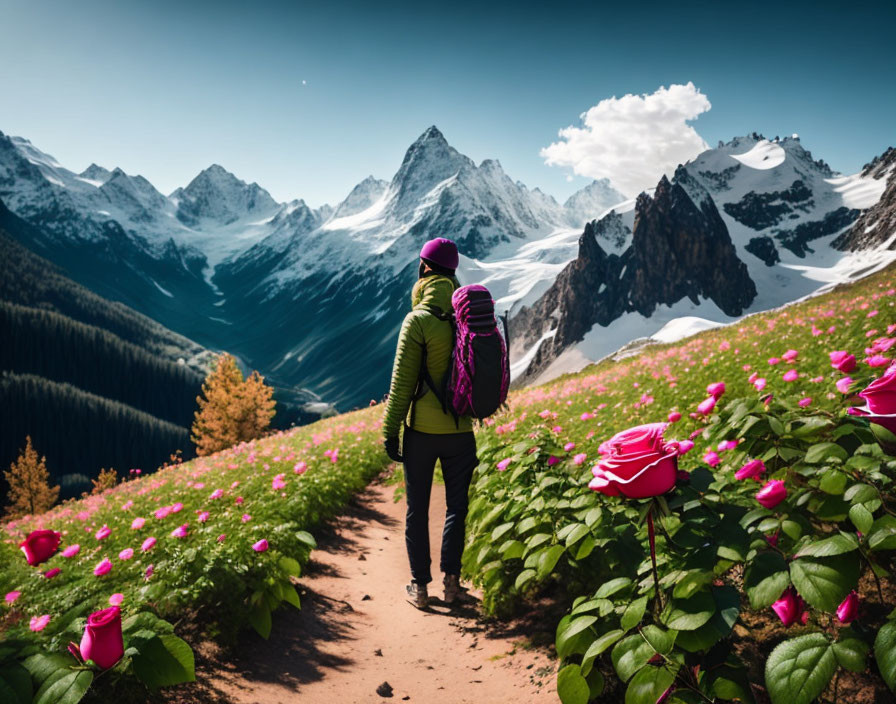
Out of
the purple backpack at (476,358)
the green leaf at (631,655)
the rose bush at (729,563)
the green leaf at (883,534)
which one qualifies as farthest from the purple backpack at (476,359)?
the green leaf at (883,534)

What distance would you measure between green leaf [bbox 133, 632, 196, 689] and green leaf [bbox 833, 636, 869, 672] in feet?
8.98

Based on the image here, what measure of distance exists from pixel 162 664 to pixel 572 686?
→ 79.6 inches

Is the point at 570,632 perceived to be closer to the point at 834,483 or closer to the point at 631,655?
the point at 631,655

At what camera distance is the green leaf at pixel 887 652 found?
4.86ft

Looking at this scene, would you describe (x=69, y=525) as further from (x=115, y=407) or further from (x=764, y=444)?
(x=115, y=407)

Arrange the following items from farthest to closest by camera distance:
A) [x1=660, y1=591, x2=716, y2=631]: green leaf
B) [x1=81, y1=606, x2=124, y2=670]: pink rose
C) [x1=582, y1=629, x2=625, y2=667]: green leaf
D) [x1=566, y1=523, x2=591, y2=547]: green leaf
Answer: [x1=566, y1=523, x2=591, y2=547]: green leaf → [x1=81, y1=606, x2=124, y2=670]: pink rose → [x1=582, y1=629, x2=625, y2=667]: green leaf → [x1=660, y1=591, x2=716, y2=631]: green leaf

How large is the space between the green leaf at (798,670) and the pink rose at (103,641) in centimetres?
265

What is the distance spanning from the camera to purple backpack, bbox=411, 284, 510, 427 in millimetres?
4809

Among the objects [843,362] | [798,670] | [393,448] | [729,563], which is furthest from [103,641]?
[843,362]

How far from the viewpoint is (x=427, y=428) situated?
203 inches

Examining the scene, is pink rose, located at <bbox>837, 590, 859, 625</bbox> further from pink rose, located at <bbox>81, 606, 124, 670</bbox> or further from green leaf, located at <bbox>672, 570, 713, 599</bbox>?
pink rose, located at <bbox>81, 606, 124, 670</bbox>

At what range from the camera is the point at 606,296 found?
603 ft

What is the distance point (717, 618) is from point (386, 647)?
366 centimetres

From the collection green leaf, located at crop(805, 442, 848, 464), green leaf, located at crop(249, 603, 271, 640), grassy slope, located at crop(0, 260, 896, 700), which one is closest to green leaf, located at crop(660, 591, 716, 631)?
green leaf, located at crop(805, 442, 848, 464)
